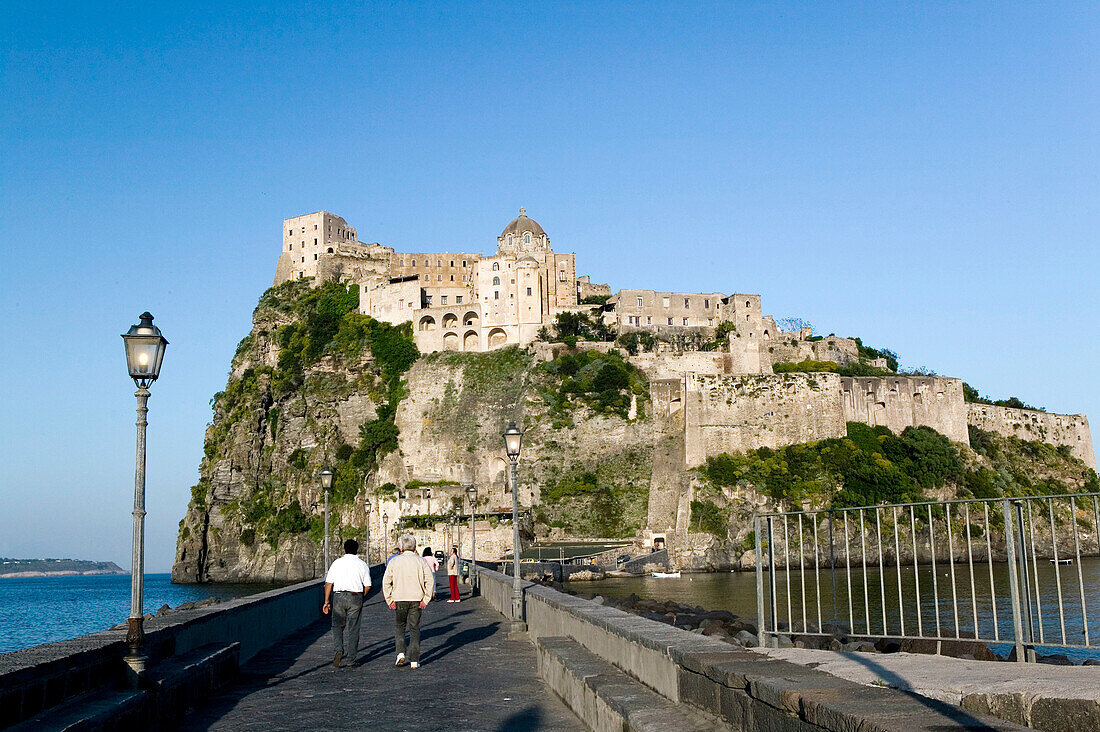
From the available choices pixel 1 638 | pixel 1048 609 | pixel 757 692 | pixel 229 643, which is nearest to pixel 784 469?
pixel 1048 609

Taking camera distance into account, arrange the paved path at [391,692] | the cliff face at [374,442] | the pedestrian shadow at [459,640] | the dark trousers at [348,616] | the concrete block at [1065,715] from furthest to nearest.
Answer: the cliff face at [374,442], the pedestrian shadow at [459,640], the dark trousers at [348,616], the paved path at [391,692], the concrete block at [1065,715]

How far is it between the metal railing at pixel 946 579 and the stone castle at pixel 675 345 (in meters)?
9.29

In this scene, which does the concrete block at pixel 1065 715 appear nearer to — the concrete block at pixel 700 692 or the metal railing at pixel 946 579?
the concrete block at pixel 700 692

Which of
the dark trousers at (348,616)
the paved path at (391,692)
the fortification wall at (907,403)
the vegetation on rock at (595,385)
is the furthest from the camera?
the vegetation on rock at (595,385)

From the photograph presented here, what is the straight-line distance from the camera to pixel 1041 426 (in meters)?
76.9

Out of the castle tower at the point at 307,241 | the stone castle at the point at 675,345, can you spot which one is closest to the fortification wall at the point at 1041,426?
the stone castle at the point at 675,345

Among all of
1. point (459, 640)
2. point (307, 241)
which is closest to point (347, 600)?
point (459, 640)

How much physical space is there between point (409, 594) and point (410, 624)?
0.43 m

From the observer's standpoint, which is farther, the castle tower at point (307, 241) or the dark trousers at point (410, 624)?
the castle tower at point (307, 241)

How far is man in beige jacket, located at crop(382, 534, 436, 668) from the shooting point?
12234 millimetres

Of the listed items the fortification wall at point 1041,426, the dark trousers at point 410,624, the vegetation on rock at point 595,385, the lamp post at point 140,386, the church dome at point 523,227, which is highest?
the church dome at point 523,227

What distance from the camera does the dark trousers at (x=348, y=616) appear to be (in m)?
12.1

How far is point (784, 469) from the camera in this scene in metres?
63.9

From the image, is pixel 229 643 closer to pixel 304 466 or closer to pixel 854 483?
pixel 854 483
